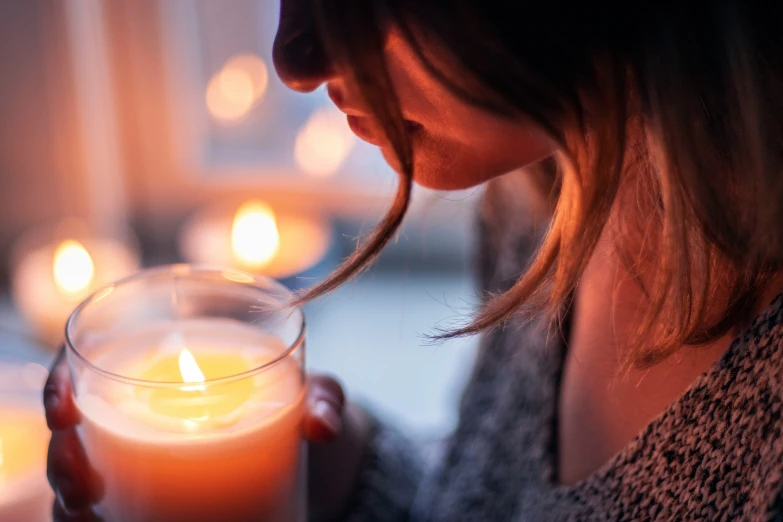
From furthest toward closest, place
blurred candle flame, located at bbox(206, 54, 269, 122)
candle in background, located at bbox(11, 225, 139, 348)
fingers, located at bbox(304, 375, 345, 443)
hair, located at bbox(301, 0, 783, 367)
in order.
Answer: blurred candle flame, located at bbox(206, 54, 269, 122), candle in background, located at bbox(11, 225, 139, 348), fingers, located at bbox(304, 375, 345, 443), hair, located at bbox(301, 0, 783, 367)

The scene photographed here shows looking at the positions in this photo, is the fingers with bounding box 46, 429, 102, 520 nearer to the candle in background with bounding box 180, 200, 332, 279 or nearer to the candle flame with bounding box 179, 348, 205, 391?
the candle flame with bounding box 179, 348, 205, 391

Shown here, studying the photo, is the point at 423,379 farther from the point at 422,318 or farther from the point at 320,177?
the point at 320,177

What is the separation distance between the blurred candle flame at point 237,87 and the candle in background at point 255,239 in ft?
0.53

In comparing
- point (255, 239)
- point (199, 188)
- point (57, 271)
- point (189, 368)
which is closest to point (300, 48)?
point (189, 368)

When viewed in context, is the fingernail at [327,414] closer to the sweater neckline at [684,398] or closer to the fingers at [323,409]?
the fingers at [323,409]

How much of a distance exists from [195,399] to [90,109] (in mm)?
843

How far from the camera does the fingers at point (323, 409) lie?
1.77 ft

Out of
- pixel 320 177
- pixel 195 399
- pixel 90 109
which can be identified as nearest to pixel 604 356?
pixel 195 399

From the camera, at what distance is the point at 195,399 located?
42 centimetres

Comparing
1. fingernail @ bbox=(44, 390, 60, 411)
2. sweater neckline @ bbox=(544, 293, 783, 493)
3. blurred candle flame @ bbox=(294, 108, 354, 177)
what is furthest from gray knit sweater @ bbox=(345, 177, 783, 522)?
blurred candle flame @ bbox=(294, 108, 354, 177)

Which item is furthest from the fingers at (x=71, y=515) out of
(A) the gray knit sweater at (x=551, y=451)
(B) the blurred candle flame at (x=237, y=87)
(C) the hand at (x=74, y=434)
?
(B) the blurred candle flame at (x=237, y=87)

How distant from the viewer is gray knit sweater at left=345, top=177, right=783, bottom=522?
45cm

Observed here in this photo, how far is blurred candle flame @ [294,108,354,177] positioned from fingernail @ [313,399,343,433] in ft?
2.49

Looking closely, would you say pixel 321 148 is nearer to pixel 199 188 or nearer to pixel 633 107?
pixel 199 188
